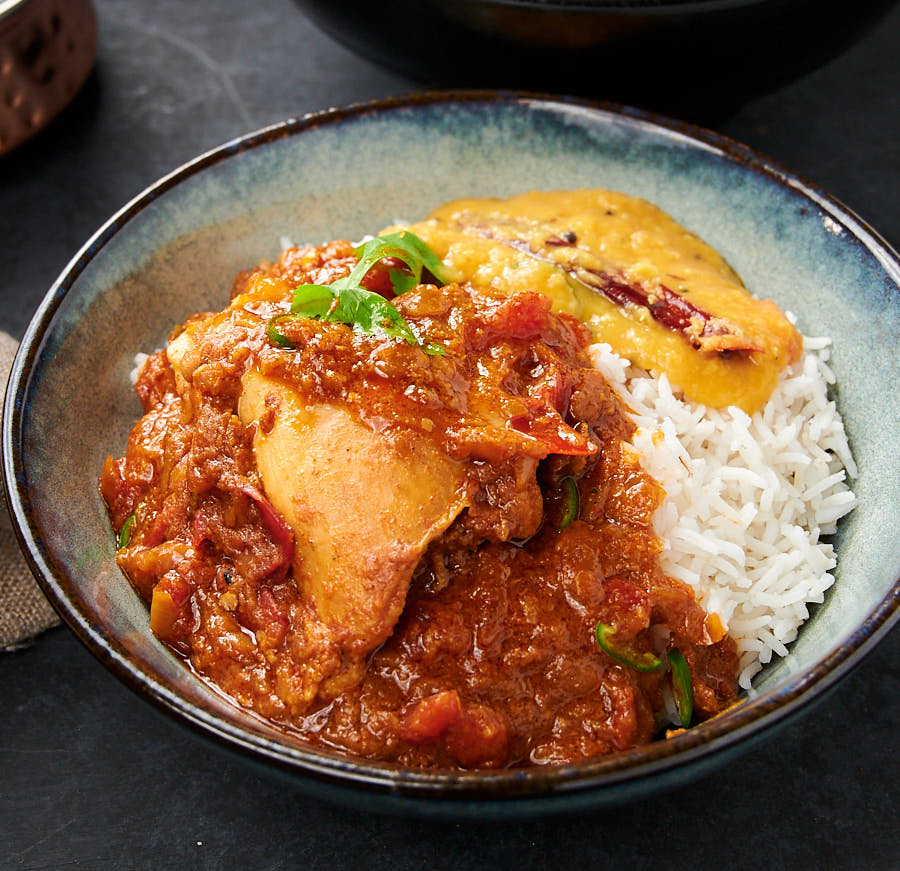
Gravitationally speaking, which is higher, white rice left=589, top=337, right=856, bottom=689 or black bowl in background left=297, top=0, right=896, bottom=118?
black bowl in background left=297, top=0, right=896, bottom=118

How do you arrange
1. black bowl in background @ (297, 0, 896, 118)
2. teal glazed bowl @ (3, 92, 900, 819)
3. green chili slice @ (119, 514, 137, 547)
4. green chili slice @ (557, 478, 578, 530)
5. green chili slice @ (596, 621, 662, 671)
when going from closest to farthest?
teal glazed bowl @ (3, 92, 900, 819) < green chili slice @ (596, 621, 662, 671) < green chili slice @ (557, 478, 578, 530) < green chili slice @ (119, 514, 137, 547) < black bowl in background @ (297, 0, 896, 118)

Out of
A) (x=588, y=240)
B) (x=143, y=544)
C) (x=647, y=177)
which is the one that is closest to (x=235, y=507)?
(x=143, y=544)

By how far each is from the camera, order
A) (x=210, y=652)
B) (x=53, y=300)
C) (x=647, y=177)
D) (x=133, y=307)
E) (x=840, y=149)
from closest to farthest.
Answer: (x=210, y=652)
(x=53, y=300)
(x=133, y=307)
(x=647, y=177)
(x=840, y=149)

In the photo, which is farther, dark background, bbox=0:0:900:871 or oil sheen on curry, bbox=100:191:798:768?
dark background, bbox=0:0:900:871

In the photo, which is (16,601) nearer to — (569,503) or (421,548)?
(421,548)

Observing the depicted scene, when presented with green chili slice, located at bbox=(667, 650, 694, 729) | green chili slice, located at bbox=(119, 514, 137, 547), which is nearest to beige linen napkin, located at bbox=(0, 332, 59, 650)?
green chili slice, located at bbox=(119, 514, 137, 547)

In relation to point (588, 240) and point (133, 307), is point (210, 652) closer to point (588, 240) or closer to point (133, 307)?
point (133, 307)

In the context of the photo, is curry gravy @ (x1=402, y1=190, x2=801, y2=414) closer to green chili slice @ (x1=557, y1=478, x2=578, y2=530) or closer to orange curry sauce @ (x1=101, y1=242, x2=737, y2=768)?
orange curry sauce @ (x1=101, y1=242, x2=737, y2=768)
